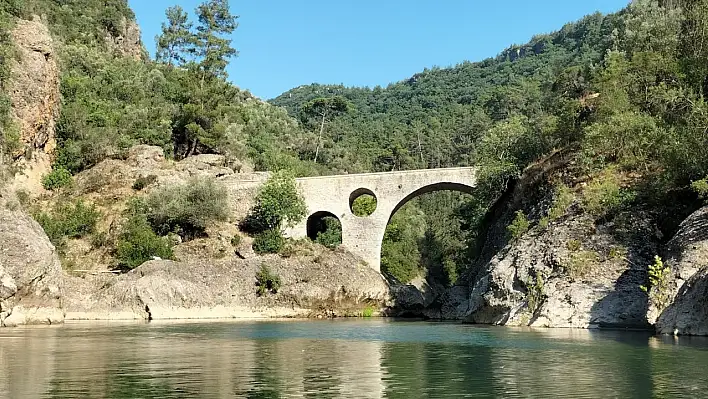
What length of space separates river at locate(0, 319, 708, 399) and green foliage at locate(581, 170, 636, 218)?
25.9 feet

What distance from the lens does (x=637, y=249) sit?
31641mm

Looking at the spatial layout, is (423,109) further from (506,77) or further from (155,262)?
(155,262)

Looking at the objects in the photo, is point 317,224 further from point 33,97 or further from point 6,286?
point 6,286

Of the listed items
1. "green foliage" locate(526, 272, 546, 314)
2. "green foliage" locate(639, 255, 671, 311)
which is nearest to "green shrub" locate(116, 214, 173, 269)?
"green foliage" locate(526, 272, 546, 314)

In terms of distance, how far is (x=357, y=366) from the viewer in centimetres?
1803

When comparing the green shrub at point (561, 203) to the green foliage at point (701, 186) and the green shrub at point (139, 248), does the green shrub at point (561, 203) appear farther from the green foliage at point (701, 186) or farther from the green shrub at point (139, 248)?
the green shrub at point (139, 248)

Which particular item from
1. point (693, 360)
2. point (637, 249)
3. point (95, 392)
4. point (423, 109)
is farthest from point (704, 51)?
point (423, 109)

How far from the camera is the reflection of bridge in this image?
193 ft

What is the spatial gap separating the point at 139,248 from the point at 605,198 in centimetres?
3017

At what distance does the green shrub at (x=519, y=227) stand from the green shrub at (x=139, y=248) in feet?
77.6

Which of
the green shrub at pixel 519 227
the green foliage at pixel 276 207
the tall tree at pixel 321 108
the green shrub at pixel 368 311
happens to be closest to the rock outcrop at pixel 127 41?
the tall tree at pixel 321 108

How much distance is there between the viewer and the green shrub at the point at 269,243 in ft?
182

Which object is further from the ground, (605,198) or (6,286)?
(605,198)

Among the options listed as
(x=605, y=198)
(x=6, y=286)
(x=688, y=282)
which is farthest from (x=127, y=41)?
(x=688, y=282)
